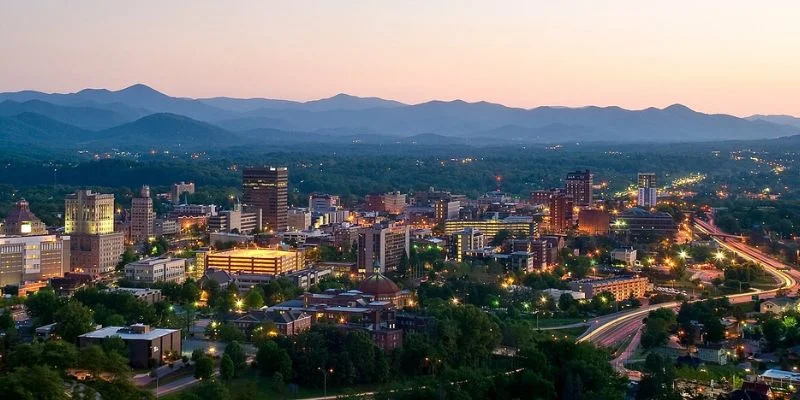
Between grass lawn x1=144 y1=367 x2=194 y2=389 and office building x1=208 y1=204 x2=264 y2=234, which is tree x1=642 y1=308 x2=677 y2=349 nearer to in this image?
grass lawn x1=144 y1=367 x2=194 y2=389

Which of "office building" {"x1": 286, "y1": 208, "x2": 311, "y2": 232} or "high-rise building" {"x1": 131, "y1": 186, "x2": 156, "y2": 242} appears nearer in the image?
"high-rise building" {"x1": 131, "y1": 186, "x2": 156, "y2": 242}

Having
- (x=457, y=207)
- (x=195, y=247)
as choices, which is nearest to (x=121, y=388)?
(x=195, y=247)

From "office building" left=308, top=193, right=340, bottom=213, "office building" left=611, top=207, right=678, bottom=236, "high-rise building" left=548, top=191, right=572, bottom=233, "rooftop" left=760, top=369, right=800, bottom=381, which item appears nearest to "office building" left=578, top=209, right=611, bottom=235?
"office building" left=611, top=207, right=678, bottom=236

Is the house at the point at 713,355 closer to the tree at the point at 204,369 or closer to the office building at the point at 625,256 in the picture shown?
the tree at the point at 204,369

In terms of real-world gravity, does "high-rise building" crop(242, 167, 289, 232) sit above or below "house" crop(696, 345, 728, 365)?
above

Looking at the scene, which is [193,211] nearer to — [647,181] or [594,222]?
[594,222]

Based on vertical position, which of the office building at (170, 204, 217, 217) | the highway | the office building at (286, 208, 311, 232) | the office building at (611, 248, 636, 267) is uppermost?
the office building at (170, 204, 217, 217)

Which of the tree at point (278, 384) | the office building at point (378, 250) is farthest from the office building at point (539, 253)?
the tree at point (278, 384)

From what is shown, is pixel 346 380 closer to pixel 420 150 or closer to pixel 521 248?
pixel 521 248

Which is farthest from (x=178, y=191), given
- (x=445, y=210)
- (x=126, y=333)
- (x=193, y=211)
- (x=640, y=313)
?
(x=126, y=333)
